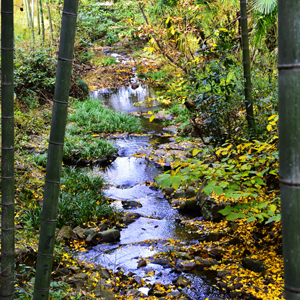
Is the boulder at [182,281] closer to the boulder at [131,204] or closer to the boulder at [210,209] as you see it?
the boulder at [210,209]

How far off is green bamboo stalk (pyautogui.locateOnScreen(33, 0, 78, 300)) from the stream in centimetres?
176

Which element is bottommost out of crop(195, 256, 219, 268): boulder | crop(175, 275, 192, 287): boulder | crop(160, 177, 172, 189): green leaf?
crop(175, 275, 192, 287): boulder

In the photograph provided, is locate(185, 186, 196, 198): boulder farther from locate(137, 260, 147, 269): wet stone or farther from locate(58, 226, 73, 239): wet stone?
locate(58, 226, 73, 239): wet stone

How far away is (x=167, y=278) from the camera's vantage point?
316cm

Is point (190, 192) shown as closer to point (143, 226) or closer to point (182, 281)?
point (143, 226)

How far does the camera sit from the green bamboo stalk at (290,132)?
72 cm

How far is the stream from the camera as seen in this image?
317cm

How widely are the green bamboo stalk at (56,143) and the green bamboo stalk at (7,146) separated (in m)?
0.32

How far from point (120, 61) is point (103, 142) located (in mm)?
10054

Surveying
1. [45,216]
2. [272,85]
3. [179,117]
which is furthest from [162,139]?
[45,216]

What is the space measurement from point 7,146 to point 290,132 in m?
1.34

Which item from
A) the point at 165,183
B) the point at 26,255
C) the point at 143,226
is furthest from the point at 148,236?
the point at 165,183

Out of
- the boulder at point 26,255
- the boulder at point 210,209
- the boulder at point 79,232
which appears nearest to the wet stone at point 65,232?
the boulder at point 79,232

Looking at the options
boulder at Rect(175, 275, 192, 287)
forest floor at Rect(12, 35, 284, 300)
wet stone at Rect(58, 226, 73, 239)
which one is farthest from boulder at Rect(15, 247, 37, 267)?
boulder at Rect(175, 275, 192, 287)
